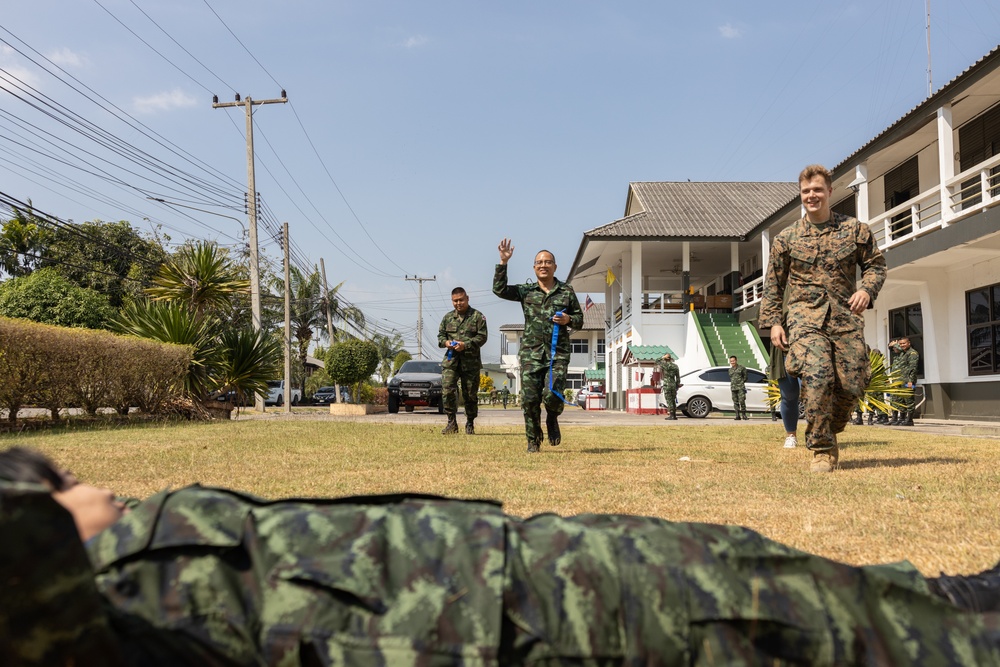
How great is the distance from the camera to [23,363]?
413 inches

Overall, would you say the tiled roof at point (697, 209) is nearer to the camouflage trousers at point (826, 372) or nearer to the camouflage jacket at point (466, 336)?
the camouflage jacket at point (466, 336)

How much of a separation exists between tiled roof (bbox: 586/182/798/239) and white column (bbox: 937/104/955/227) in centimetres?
1193

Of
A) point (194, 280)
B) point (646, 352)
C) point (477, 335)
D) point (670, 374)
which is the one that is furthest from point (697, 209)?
point (477, 335)

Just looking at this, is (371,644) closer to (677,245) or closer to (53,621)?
(53,621)

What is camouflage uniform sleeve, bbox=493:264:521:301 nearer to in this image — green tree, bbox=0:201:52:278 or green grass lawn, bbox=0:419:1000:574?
green grass lawn, bbox=0:419:1000:574

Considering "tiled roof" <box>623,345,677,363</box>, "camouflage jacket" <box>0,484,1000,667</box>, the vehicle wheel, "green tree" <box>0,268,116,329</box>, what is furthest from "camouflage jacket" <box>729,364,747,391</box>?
"green tree" <box>0,268,116,329</box>

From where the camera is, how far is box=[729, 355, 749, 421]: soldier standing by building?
64.1 ft

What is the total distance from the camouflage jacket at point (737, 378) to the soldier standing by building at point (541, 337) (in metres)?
13.1

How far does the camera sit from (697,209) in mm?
32406

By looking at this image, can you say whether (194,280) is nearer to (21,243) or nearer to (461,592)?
(461,592)

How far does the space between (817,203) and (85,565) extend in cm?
525

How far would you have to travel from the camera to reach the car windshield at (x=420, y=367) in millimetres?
25166

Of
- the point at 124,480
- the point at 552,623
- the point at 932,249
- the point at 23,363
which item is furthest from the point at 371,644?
the point at 932,249

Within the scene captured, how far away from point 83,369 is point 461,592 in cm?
1205
